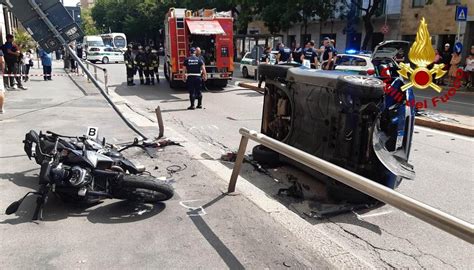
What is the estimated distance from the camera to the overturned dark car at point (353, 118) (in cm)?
468

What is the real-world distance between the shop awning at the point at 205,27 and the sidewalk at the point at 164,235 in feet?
35.9

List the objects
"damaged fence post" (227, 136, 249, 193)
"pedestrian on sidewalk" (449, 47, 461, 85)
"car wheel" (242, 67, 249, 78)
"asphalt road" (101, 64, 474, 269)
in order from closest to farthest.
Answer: "asphalt road" (101, 64, 474, 269) → "damaged fence post" (227, 136, 249, 193) → "pedestrian on sidewalk" (449, 47, 461, 85) → "car wheel" (242, 67, 249, 78)

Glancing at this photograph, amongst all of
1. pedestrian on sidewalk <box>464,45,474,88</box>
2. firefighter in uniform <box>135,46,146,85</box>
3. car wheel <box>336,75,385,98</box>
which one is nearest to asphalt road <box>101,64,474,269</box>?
car wheel <box>336,75,385,98</box>

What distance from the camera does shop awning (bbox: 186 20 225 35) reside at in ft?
52.2

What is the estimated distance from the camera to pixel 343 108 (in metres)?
4.82

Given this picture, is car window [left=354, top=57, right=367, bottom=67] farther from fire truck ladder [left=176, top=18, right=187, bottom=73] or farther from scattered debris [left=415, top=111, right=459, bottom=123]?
fire truck ladder [left=176, top=18, right=187, bottom=73]

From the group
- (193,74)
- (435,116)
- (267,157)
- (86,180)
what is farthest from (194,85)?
(86,180)

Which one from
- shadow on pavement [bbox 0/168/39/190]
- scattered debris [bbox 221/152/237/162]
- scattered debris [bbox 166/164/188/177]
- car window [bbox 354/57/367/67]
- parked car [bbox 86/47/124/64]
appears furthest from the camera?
parked car [bbox 86/47/124/64]

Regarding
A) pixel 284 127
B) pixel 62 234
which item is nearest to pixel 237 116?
pixel 284 127

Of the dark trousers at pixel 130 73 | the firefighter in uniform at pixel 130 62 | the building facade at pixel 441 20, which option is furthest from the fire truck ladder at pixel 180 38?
the building facade at pixel 441 20

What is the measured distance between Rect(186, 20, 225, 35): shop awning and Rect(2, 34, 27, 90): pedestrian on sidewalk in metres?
6.20

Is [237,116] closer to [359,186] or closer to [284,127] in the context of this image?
[284,127]

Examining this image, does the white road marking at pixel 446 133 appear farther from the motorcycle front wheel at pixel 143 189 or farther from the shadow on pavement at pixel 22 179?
the shadow on pavement at pixel 22 179

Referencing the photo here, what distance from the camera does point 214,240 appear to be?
3.88 metres
